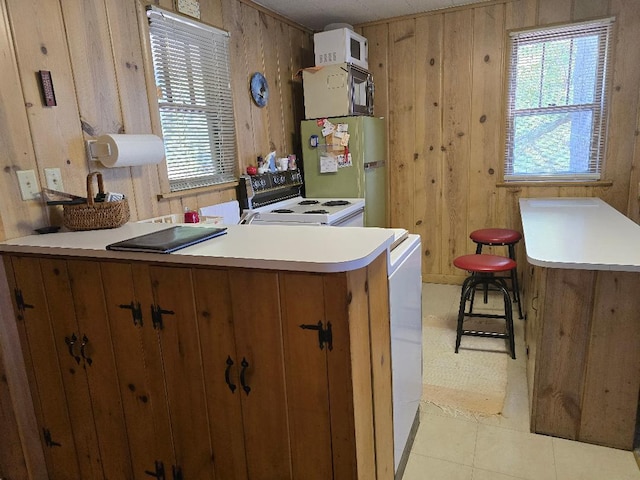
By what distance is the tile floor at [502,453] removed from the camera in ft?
5.97

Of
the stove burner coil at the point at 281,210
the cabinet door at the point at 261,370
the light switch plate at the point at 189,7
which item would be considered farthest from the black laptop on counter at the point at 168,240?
the light switch plate at the point at 189,7

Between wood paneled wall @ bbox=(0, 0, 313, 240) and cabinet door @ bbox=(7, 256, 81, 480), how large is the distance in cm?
22

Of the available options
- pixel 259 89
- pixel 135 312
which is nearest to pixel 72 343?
pixel 135 312

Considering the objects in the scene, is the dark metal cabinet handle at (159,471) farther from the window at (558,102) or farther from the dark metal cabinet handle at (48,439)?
the window at (558,102)

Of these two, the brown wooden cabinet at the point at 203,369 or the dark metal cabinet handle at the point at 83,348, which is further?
the dark metal cabinet handle at the point at 83,348

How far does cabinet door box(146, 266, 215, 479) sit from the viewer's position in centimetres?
140

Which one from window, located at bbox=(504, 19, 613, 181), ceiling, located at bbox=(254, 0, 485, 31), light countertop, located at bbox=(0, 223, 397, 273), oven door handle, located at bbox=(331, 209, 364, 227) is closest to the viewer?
light countertop, located at bbox=(0, 223, 397, 273)

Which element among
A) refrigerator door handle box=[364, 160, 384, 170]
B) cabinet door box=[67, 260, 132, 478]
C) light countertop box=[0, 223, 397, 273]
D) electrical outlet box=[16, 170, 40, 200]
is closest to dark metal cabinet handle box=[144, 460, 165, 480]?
cabinet door box=[67, 260, 132, 478]

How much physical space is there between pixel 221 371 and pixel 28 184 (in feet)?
3.85

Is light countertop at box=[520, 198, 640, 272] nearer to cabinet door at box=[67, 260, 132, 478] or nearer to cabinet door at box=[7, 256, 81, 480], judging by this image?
cabinet door at box=[67, 260, 132, 478]

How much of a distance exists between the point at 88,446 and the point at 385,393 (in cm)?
121

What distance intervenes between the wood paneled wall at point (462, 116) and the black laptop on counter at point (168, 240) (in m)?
2.91

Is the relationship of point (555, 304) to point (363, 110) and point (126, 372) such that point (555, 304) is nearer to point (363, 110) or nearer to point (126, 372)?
point (126, 372)

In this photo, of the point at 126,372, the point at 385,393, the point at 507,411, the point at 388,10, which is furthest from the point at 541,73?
the point at 126,372
